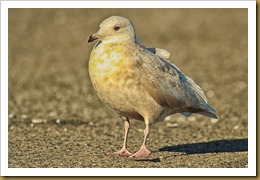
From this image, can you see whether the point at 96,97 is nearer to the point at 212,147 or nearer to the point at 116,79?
the point at 212,147

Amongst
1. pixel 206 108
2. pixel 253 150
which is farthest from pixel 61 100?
pixel 253 150

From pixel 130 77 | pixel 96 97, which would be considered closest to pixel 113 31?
pixel 130 77

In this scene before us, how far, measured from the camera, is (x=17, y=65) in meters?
16.3

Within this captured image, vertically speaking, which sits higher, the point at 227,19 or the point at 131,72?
the point at 227,19

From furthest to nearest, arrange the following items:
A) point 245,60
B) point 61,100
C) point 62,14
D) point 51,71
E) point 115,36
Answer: point 62,14 → point 245,60 → point 51,71 → point 61,100 → point 115,36

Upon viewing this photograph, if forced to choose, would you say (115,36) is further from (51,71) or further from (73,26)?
(73,26)

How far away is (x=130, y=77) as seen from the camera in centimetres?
793

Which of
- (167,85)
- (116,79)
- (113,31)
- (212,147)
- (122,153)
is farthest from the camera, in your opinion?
(212,147)

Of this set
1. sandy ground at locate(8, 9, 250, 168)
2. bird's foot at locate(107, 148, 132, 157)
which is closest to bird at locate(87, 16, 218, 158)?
bird's foot at locate(107, 148, 132, 157)

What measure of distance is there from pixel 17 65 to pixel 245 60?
5620 mm

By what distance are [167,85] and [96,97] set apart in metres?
5.31

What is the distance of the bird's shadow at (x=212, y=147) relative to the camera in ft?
30.3

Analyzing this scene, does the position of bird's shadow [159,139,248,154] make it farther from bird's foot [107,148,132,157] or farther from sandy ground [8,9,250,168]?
bird's foot [107,148,132,157]

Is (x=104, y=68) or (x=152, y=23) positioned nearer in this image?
(x=104, y=68)
